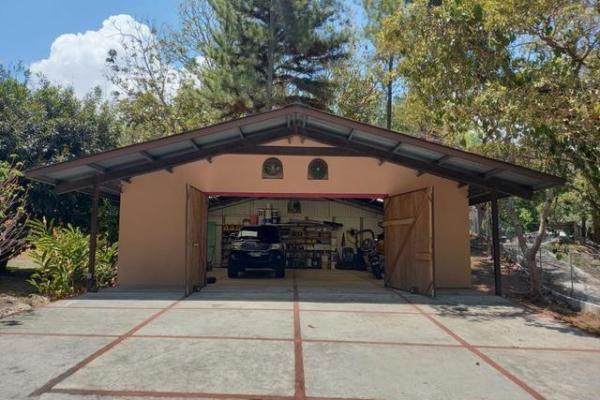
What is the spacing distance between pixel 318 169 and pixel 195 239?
3.61m

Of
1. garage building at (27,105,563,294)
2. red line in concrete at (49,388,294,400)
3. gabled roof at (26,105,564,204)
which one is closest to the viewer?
red line in concrete at (49,388,294,400)

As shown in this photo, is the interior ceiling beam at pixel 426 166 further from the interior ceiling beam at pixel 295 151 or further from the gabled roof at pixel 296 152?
the interior ceiling beam at pixel 295 151

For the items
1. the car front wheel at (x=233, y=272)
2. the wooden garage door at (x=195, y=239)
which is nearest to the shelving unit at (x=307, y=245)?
the car front wheel at (x=233, y=272)

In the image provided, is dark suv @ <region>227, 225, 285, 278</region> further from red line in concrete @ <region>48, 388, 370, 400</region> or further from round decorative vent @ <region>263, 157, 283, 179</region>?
red line in concrete @ <region>48, 388, 370, 400</region>

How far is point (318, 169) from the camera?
1284 centimetres

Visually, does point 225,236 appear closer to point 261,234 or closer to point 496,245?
point 261,234

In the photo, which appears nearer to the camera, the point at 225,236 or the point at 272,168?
the point at 272,168

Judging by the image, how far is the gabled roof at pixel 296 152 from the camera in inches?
404

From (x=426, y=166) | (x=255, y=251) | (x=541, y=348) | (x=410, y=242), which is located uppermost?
(x=426, y=166)

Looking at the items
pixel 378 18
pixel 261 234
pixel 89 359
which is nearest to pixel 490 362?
pixel 89 359

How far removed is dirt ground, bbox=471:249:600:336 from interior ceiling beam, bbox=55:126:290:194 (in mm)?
6741

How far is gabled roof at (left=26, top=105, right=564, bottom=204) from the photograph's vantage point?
404 inches

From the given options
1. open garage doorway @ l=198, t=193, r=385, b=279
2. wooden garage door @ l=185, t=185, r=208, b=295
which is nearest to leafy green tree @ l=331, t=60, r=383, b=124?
open garage doorway @ l=198, t=193, r=385, b=279

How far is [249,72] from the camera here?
19.0m
